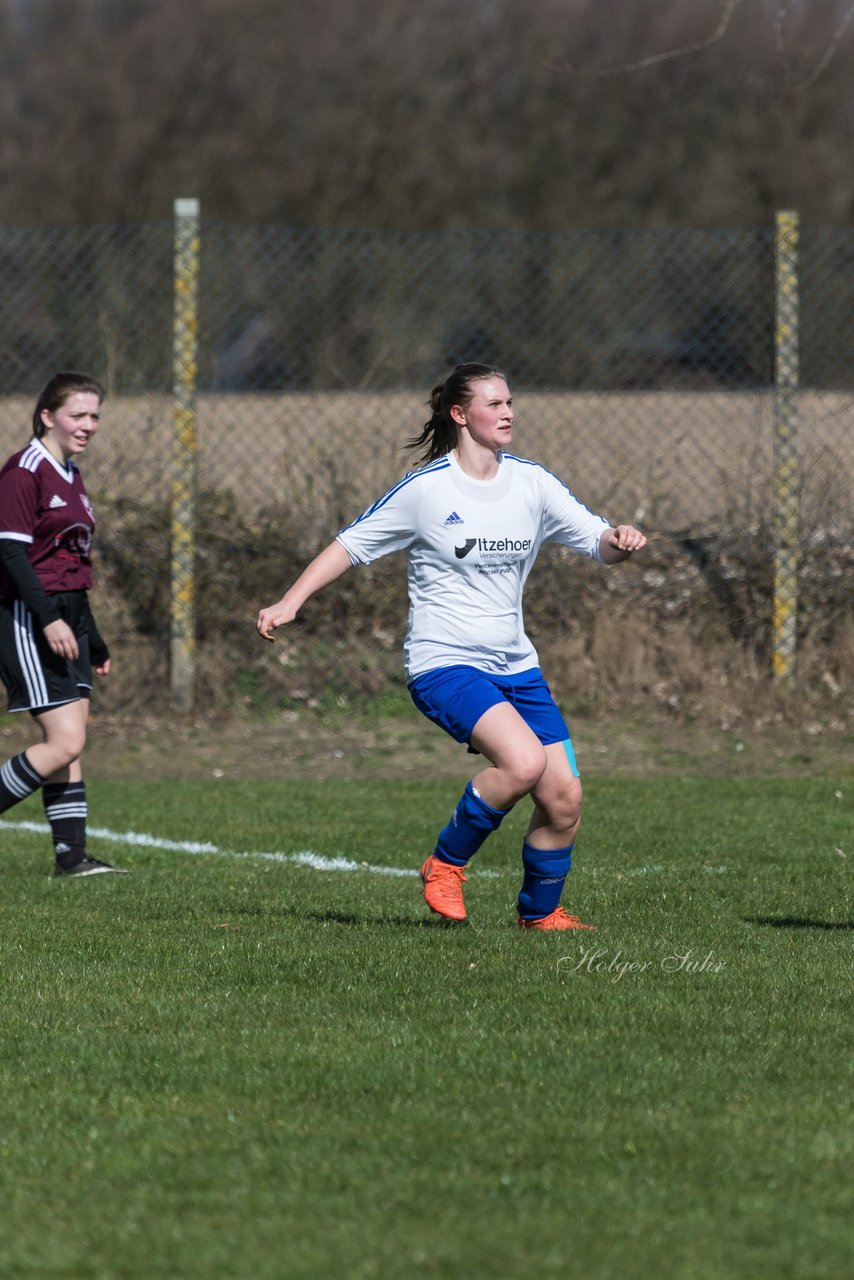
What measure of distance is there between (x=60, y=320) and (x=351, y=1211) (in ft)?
34.1

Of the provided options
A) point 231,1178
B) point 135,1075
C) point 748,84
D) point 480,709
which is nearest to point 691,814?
point 480,709

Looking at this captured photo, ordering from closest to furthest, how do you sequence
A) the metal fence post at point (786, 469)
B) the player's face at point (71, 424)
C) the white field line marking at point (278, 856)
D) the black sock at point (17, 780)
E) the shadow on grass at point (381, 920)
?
the shadow on grass at point (381, 920)
the white field line marking at point (278, 856)
the player's face at point (71, 424)
the black sock at point (17, 780)
the metal fence post at point (786, 469)

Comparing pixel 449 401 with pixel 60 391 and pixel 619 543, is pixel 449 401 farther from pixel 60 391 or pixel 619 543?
pixel 60 391

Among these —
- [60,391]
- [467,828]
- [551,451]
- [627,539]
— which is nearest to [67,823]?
[60,391]

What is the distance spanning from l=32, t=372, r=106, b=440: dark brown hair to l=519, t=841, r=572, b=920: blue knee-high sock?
9.23 feet

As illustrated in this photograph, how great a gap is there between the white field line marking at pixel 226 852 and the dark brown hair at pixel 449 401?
1942 mm

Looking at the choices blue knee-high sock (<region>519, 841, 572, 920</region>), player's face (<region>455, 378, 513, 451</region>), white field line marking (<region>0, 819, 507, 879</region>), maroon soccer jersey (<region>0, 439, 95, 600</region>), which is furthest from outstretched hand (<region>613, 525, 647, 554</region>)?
maroon soccer jersey (<region>0, 439, 95, 600</region>)

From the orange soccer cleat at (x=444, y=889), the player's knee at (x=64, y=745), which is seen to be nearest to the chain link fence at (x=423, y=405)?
the player's knee at (x=64, y=745)

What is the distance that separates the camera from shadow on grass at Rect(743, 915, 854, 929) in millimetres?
6000

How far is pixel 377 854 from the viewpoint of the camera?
7.73 m

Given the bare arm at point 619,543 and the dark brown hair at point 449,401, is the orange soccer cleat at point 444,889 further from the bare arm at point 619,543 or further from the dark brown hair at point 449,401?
the dark brown hair at point 449,401

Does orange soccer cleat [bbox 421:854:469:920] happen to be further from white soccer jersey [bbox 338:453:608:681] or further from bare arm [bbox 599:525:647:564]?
bare arm [bbox 599:525:647:564]

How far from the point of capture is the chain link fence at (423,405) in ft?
36.9

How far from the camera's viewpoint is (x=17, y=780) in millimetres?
7453
